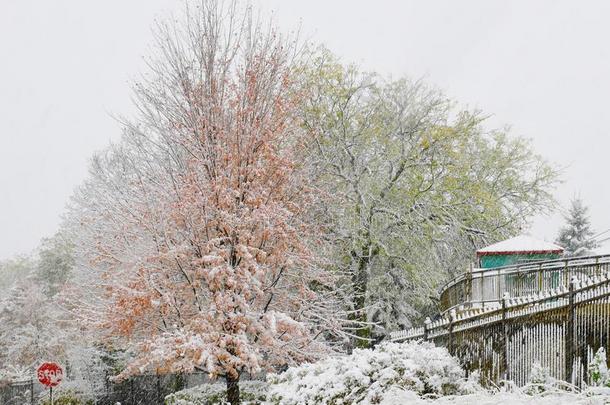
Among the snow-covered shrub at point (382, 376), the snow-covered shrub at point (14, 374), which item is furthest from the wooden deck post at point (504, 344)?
the snow-covered shrub at point (14, 374)

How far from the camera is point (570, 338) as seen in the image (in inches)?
341

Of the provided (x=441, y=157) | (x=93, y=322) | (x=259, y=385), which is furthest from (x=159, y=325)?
(x=441, y=157)

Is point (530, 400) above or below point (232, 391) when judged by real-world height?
above

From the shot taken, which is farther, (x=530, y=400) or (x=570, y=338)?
(x=570, y=338)

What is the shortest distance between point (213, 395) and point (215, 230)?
5131 mm

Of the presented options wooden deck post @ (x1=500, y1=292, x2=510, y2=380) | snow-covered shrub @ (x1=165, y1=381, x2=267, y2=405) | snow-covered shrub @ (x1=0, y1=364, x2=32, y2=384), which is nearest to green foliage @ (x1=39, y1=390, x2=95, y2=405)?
snow-covered shrub @ (x1=0, y1=364, x2=32, y2=384)

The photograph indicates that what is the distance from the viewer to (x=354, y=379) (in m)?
10.1

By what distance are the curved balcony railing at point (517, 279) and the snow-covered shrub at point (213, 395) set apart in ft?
19.0

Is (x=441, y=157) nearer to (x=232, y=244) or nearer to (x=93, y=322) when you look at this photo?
(x=232, y=244)

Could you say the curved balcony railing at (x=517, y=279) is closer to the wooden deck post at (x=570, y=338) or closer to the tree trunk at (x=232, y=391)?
the wooden deck post at (x=570, y=338)

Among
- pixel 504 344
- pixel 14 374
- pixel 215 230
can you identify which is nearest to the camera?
pixel 504 344

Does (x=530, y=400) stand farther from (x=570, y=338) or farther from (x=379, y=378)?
(x=379, y=378)

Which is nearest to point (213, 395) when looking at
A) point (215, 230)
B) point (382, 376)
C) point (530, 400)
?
point (215, 230)

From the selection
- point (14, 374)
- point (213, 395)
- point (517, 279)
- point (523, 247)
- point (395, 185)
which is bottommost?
point (14, 374)
